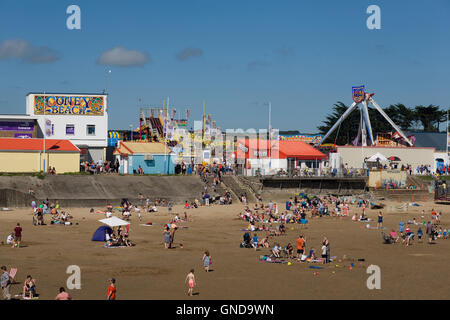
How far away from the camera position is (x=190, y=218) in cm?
4191

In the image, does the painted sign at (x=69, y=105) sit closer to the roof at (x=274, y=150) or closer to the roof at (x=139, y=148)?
the roof at (x=139, y=148)

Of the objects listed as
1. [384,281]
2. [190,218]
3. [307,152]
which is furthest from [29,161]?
[384,281]

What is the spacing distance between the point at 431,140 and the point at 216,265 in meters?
63.0

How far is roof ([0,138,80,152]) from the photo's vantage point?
5291 centimetres

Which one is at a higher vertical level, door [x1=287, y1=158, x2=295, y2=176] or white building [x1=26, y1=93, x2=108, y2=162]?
white building [x1=26, y1=93, x2=108, y2=162]

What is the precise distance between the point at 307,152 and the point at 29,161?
92.8 ft

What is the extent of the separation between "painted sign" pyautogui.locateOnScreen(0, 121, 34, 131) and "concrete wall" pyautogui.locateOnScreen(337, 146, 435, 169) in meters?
33.2

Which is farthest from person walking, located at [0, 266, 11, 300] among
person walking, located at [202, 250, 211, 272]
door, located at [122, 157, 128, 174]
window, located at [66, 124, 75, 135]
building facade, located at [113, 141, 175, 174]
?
window, located at [66, 124, 75, 135]

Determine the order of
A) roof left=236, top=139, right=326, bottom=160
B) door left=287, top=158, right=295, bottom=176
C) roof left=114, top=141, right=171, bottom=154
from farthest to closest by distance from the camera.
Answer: door left=287, top=158, right=295, bottom=176 < roof left=236, top=139, right=326, bottom=160 < roof left=114, top=141, right=171, bottom=154

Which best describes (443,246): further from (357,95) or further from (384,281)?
(357,95)

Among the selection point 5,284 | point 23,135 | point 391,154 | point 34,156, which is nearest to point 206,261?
point 5,284

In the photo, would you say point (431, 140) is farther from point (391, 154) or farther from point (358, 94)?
point (391, 154)

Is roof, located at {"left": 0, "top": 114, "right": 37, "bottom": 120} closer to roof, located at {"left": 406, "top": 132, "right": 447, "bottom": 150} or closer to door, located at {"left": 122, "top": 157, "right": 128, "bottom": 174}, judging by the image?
door, located at {"left": 122, "top": 157, "right": 128, "bottom": 174}

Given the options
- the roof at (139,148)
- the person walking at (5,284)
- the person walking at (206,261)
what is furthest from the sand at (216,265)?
the roof at (139,148)
